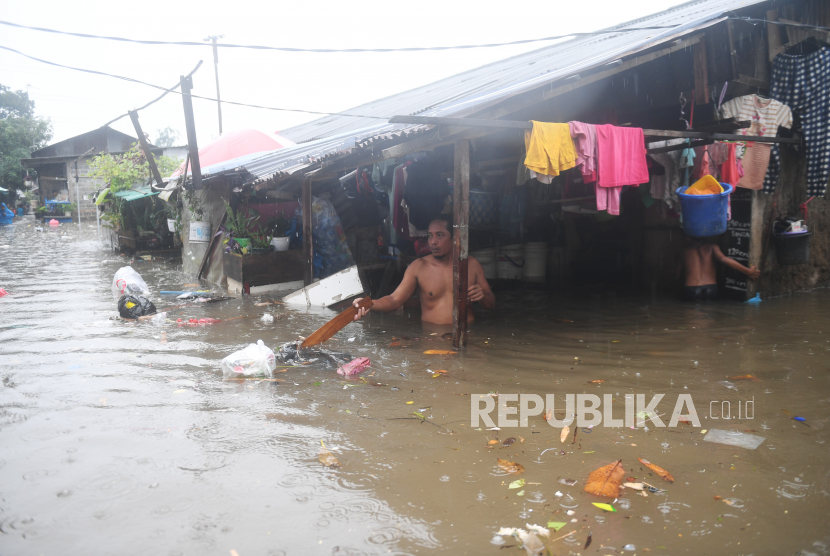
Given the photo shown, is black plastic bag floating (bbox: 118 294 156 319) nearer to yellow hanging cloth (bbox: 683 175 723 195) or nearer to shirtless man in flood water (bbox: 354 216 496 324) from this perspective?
shirtless man in flood water (bbox: 354 216 496 324)

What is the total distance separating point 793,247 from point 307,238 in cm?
719

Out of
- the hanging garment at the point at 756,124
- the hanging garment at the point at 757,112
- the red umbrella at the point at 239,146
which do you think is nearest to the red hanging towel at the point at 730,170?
the hanging garment at the point at 756,124

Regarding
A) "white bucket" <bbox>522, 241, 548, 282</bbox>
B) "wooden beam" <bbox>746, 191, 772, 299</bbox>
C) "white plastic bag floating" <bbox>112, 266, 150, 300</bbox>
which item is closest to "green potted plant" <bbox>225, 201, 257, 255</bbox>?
"white plastic bag floating" <bbox>112, 266, 150, 300</bbox>

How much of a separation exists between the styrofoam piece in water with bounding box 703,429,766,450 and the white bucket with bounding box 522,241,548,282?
22.0 feet

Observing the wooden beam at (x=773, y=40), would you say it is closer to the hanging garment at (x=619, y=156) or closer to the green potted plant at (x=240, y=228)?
the hanging garment at (x=619, y=156)

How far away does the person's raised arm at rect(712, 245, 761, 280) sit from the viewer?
7.24 meters

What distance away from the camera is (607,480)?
267cm

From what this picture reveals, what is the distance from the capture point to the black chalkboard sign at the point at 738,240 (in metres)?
7.38

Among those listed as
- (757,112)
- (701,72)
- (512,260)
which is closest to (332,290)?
(512,260)

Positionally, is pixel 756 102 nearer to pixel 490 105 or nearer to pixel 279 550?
pixel 490 105

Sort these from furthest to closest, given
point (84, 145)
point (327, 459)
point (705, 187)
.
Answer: point (84, 145), point (705, 187), point (327, 459)

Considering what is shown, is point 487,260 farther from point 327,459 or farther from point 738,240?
point 327,459

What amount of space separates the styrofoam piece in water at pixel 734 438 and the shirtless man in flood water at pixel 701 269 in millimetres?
4814

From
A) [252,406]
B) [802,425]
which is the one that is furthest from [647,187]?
[252,406]
